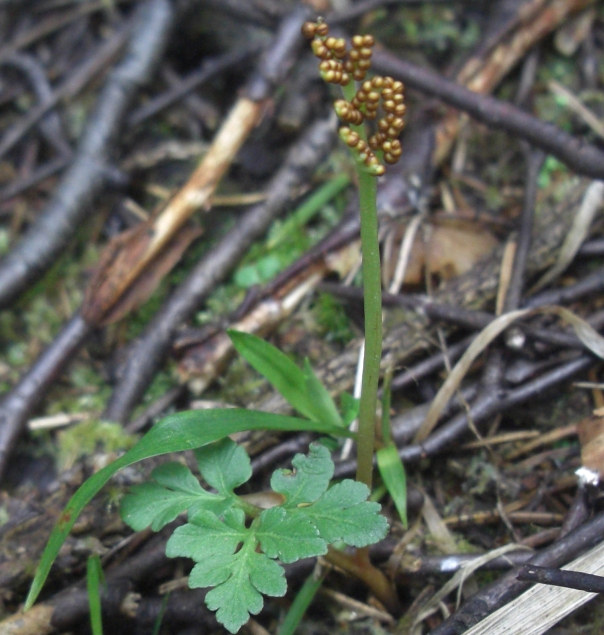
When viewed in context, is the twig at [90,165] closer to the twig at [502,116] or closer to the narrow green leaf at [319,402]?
the twig at [502,116]

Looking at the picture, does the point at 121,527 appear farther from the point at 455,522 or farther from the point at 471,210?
the point at 471,210

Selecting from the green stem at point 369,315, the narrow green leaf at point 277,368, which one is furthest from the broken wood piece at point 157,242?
the green stem at point 369,315

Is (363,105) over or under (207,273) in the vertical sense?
over

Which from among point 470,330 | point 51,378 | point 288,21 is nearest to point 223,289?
point 51,378

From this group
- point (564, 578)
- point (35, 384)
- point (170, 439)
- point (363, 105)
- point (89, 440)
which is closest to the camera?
point (363, 105)

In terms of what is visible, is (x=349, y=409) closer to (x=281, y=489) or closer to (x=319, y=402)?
(x=319, y=402)

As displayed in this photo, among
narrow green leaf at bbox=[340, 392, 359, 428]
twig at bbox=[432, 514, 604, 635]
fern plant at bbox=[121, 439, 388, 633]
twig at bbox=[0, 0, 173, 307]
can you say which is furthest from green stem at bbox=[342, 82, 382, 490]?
twig at bbox=[0, 0, 173, 307]

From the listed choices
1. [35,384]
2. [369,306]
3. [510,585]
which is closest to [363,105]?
[369,306]
